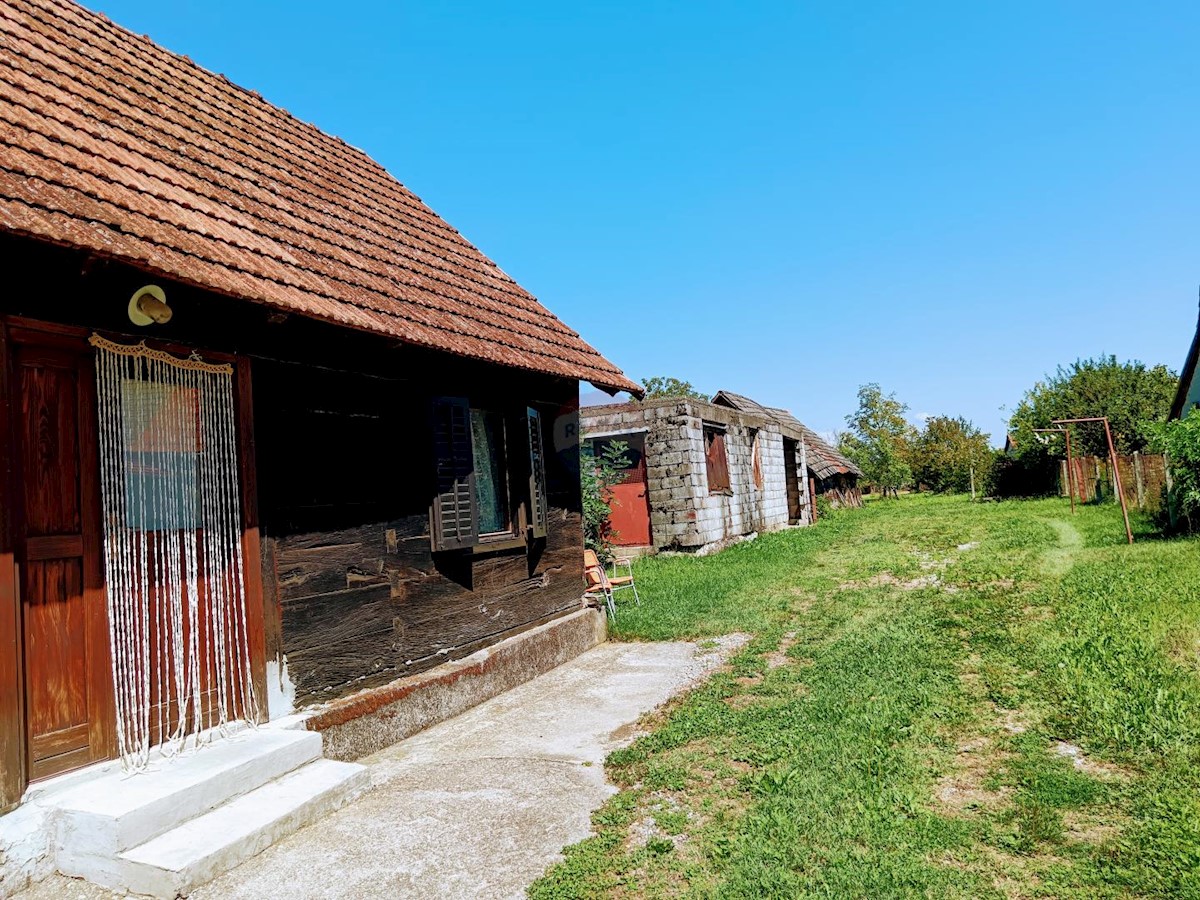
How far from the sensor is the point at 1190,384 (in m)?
21.2

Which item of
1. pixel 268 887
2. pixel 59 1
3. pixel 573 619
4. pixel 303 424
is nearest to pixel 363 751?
pixel 268 887

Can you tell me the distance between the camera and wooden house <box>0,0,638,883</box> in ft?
12.0

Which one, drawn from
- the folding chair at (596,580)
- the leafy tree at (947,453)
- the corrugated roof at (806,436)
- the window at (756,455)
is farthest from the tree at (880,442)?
the folding chair at (596,580)

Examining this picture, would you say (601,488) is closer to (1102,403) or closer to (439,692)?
(439,692)

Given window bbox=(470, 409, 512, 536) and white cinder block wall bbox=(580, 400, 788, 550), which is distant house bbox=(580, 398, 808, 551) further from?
window bbox=(470, 409, 512, 536)

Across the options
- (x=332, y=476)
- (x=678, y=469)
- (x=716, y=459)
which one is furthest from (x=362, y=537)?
(x=716, y=459)

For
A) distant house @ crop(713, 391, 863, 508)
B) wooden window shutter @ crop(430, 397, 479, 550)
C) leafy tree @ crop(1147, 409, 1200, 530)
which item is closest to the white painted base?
wooden window shutter @ crop(430, 397, 479, 550)

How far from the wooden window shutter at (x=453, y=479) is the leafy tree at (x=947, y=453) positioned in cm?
4206

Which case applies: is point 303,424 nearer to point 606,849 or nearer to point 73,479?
point 73,479

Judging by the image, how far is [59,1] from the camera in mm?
5988

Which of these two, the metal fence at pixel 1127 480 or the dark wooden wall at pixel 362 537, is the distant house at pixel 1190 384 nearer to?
the metal fence at pixel 1127 480

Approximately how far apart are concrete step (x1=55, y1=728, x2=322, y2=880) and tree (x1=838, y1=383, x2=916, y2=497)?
47.9 m

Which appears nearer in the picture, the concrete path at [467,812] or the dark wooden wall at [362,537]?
Answer: the concrete path at [467,812]

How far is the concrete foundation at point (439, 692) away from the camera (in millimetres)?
4980
